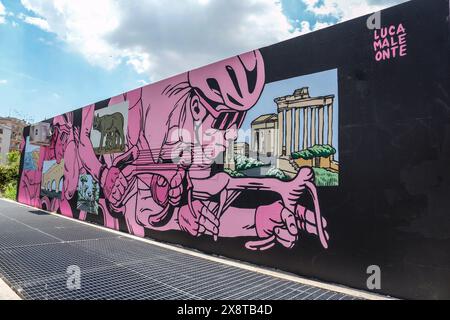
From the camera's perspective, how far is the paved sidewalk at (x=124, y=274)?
3.68 meters

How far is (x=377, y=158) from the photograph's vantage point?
397 centimetres

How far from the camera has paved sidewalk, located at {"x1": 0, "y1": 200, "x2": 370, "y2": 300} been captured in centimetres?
368

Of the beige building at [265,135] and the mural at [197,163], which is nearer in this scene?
the mural at [197,163]

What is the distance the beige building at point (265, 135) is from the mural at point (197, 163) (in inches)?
1.3

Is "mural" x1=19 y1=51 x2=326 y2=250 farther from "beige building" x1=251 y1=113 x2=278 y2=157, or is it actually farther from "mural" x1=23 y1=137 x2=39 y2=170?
"mural" x1=23 y1=137 x2=39 y2=170

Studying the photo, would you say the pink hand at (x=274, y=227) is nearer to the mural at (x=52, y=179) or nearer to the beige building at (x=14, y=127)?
the mural at (x=52, y=179)

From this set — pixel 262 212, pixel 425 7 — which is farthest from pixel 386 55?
pixel 262 212

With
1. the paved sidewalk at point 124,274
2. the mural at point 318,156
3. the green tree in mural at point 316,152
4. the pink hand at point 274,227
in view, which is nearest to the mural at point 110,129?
the mural at point 318,156

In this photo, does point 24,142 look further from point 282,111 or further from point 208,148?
point 282,111

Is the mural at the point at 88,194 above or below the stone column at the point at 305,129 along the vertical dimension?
below

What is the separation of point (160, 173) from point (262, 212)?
292cm

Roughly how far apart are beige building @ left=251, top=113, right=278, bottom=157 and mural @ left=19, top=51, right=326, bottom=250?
0.11 feet

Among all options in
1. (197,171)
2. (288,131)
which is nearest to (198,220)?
(197,171)

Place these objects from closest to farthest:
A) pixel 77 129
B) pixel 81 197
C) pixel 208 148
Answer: pixel 208 148, pixel 81 197, pixel 77 129
